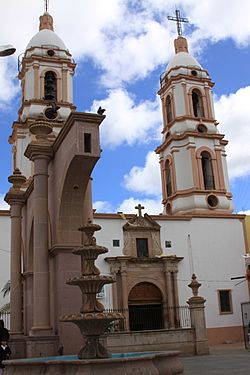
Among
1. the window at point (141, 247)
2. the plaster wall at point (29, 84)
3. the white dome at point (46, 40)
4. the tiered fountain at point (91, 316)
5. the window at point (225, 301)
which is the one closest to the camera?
the tiered fountain at point (91, 316)

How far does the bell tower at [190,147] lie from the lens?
30.4 m

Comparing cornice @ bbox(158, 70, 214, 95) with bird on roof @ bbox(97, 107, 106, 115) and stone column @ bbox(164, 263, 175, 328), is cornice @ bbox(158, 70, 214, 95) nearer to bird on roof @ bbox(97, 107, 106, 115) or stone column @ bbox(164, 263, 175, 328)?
stone column @ bbox(164, 263, 175, 328)

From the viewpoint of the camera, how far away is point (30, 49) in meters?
31.6

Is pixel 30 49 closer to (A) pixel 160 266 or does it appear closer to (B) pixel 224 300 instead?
(A) pixel 160 266

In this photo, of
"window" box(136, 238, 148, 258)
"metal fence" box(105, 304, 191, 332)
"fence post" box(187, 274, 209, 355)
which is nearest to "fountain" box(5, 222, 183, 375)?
"fence post" box(187, 274, 209, 355)

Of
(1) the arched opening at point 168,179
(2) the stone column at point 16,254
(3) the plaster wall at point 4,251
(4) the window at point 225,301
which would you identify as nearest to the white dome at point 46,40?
(1) the arched opening at point 168,179

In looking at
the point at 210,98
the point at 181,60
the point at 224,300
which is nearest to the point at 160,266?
the point at 224,300

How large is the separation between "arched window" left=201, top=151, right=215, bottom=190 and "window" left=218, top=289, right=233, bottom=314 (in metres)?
6.44

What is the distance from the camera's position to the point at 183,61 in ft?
Result: 113

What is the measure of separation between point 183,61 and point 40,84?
33.7 ft

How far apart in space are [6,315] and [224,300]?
12.0 meters

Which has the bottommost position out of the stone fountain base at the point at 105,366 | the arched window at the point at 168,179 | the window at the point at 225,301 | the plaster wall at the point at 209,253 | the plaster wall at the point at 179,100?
the stone fountain base at the point at 105,366

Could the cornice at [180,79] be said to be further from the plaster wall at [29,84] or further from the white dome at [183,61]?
the plaster wall at [29,84]

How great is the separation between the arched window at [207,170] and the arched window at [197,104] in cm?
324
